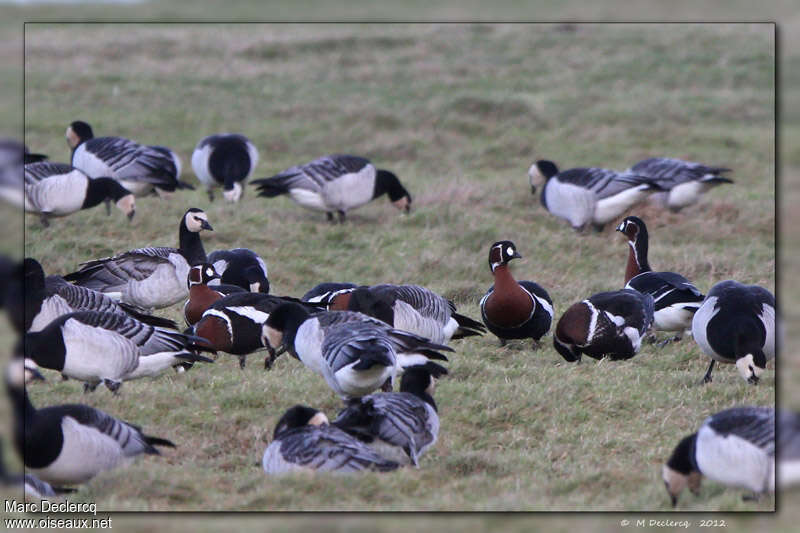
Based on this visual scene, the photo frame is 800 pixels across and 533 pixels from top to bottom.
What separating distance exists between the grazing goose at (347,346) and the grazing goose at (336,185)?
19.3ft

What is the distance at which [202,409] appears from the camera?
7340 millimetres

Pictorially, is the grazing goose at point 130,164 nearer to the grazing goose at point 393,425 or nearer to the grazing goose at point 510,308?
the grazing goose at point 510,308

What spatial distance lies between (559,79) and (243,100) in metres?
6.64

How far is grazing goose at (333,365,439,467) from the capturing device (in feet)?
20.7

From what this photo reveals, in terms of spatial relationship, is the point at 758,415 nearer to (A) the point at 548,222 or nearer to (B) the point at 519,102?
(A) the point at 548,222

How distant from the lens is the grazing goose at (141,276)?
33.9ft

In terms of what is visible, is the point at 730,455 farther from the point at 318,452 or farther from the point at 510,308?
the point at 510,308

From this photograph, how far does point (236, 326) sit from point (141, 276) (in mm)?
2288

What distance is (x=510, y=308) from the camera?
908 centimetres

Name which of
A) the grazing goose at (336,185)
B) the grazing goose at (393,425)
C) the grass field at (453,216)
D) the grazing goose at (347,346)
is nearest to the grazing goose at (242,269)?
the grass field at (453,216)

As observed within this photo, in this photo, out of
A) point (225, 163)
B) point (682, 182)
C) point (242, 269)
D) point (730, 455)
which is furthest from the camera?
point (225, 163)

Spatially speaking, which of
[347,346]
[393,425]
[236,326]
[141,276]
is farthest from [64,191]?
[393,425]

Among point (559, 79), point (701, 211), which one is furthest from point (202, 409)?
point (559, 79)

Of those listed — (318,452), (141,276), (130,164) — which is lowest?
(318,452)
